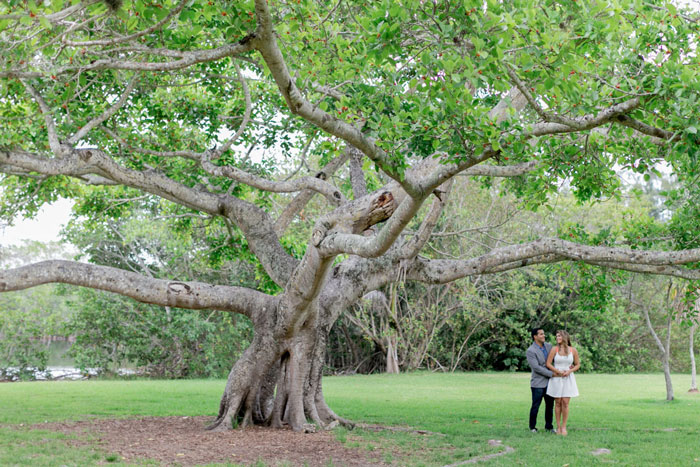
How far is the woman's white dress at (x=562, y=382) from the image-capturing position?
29.4 feet

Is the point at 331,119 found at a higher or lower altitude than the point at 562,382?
higher

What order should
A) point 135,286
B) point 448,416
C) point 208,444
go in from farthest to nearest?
point 448,416
point 135,286
point 208,444

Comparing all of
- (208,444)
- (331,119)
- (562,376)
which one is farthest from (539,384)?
(331,119)

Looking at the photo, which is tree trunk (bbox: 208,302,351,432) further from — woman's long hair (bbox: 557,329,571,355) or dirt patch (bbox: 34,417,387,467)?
woman's long hair (bbox: 557,329,571,355)

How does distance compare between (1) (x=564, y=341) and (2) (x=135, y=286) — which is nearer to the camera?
(2) (x=135, y=286)

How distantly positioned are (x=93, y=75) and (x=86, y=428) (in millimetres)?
5139

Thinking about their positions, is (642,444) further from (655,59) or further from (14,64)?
(14,64)

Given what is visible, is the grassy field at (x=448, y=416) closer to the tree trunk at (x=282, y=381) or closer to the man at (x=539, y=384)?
the man at (x=539, y=384)

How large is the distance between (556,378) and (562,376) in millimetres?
131

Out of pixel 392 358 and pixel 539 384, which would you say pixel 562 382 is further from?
pixel 392 358

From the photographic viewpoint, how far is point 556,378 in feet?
29.8

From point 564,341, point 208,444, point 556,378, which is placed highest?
point 564,341

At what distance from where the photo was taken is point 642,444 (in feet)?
26.9

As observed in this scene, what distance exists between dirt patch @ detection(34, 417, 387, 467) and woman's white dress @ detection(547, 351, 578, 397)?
3.03 m
